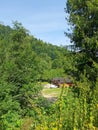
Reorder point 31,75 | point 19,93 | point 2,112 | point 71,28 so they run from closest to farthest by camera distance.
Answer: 1. point 2,112
2. point 19,93
3. point 31,75
4. point 71,28

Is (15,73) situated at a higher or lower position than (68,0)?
lower

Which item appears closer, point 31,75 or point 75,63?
point 31,75

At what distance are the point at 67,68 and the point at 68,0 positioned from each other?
6354mm

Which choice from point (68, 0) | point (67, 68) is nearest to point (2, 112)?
point (67, 68)

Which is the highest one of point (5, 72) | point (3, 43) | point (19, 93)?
point (3, 43)

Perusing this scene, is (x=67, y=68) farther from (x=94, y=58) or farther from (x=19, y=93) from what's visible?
(x=19, y=93)

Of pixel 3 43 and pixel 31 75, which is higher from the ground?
pixel 3 43

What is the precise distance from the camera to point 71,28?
32.8 m

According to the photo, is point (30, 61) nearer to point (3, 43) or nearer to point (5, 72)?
point (3, 43)

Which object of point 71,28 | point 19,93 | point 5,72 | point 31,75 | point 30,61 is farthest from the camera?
point 71,28

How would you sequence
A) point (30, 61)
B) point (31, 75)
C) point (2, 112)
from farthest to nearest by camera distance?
point (30, 61), point (31, 75), point (2, 112)

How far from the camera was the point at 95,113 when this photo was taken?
229 inches

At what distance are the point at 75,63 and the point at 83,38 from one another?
7.88 ft

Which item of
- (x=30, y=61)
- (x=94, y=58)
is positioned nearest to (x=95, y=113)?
(x=30, y=61)
